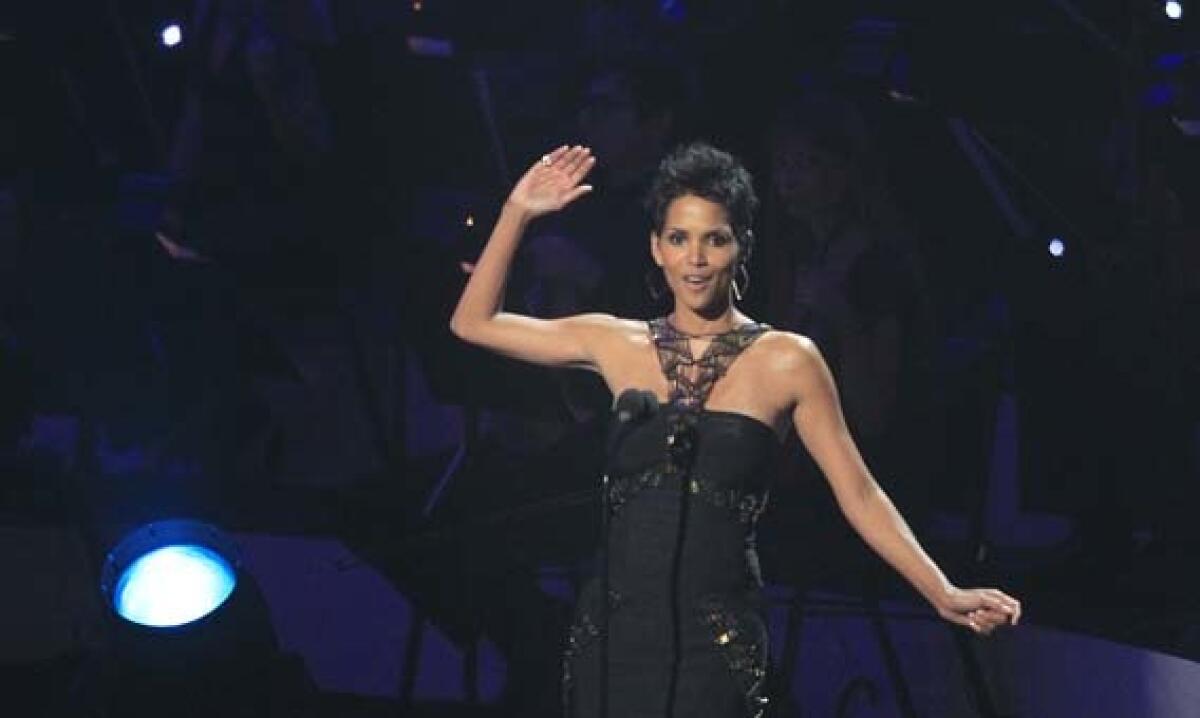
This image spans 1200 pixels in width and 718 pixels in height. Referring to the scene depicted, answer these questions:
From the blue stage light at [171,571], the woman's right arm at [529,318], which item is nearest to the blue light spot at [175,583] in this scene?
the blue stage light at [171,571]

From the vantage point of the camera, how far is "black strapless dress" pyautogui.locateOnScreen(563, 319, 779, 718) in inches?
138

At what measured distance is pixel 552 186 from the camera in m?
3.90

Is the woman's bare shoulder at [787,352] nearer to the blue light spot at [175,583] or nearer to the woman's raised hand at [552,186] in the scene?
the woman's raised hand at [552,186]

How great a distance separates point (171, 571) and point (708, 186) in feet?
6.94

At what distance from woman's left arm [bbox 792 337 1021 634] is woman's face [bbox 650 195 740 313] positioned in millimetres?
217

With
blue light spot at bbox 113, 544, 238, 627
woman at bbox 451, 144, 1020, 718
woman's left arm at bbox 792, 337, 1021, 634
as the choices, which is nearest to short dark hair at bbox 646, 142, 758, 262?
woman at bbox 451, 144, 1020, 718

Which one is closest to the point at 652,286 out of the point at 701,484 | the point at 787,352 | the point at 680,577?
the point at 787,352

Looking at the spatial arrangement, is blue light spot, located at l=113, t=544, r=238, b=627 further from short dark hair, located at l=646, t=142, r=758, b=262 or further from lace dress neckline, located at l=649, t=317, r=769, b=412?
short dark hair, located at l=646, t=142, r=758, b=262

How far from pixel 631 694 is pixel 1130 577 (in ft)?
7.98

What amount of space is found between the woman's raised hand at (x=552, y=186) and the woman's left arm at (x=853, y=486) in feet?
2.00

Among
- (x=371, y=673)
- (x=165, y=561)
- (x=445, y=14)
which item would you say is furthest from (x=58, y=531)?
(x=445, y=14)

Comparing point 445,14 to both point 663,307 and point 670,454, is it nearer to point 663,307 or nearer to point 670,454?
point 663,307

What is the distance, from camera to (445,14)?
248 inches

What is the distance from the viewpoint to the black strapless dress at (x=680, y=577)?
11.5ft
